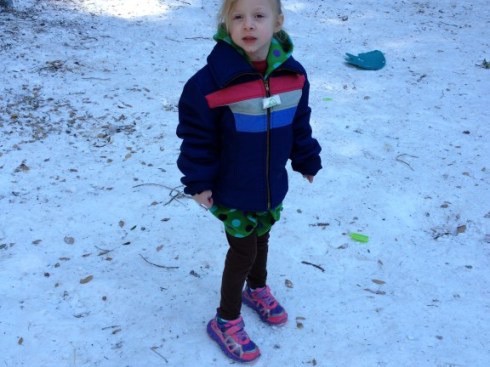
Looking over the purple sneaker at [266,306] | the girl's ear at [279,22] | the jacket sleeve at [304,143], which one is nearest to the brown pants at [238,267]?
the purple sneaker at [266,306]

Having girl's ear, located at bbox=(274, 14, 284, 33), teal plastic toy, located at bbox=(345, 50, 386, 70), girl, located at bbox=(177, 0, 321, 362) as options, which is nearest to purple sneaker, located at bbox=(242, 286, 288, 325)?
girl, located at bbox=(177, 0, 321, 362)

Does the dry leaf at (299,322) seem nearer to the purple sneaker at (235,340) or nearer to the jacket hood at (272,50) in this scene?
the purple sneaker at (235,340)

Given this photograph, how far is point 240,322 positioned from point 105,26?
4.45 metres

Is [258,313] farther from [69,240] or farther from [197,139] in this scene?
[69,240]

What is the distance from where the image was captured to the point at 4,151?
3.48 metres

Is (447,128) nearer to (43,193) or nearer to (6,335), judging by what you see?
(43,193)

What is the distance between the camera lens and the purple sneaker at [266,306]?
2342mm

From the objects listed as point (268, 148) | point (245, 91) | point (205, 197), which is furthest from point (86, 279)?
point (245, 91)

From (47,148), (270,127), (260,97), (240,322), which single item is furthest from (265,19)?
(47,148)

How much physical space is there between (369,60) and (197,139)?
4.07 metres

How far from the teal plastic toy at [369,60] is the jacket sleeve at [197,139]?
3893mm

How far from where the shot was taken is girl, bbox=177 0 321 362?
5.51 ft

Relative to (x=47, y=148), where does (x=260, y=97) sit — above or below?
above

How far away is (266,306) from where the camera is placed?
236 cm
